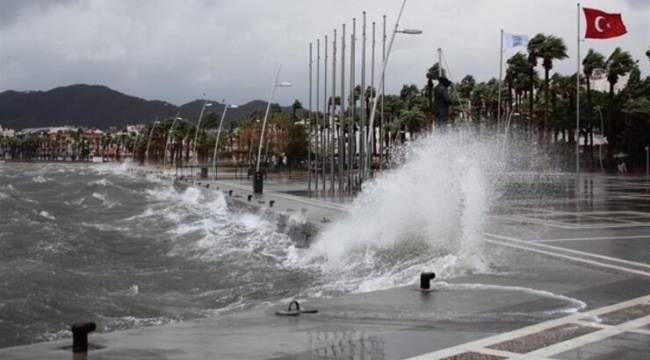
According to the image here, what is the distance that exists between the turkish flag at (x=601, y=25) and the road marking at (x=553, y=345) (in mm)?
39913

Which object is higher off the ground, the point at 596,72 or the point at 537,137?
the point at 596,72

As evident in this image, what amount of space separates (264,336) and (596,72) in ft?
265

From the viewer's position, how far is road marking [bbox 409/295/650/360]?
24.0 ft

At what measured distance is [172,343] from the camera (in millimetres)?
7980

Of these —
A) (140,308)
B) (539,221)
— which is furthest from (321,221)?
(140,308)

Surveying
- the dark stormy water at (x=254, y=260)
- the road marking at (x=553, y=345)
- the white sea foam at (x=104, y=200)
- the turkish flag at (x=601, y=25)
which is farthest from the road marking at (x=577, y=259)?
the turkish flag at (x=601, y=25)

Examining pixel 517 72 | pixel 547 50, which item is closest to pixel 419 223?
pixel 547 50

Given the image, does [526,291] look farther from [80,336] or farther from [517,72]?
[517,72]

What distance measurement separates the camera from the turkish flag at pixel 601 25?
46.2 meters

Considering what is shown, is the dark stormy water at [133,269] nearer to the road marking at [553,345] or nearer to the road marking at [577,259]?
the road marking at [577,259]

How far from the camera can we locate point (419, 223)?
17406mm

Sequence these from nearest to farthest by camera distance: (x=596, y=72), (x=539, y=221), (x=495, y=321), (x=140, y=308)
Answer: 1. (x=495, y=321)
2. (x=140, y=308)
3. (x=539, y=221)
4. (x=596, y=72)

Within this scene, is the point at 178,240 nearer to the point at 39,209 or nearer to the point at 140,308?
the point at 140,308

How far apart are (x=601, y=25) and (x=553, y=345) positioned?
42.7 m
